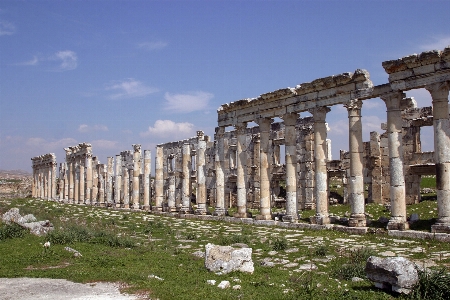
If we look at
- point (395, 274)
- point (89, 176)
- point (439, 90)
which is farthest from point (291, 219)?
point (89, 176)

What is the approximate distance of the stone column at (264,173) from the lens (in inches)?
898

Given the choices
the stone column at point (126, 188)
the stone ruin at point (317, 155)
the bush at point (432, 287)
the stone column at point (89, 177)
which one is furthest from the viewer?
the stone column at point (89, 177)

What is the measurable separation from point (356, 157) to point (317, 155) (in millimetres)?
2193

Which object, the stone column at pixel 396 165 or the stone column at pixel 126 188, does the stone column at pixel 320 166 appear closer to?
the stone column at pixel 396 165

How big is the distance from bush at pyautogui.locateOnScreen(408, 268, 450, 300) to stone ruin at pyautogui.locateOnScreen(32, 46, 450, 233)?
8782 mm

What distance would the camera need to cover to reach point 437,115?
1570 cm

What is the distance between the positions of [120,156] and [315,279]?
34289mm

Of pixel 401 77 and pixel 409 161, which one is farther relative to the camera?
pixel 409 161

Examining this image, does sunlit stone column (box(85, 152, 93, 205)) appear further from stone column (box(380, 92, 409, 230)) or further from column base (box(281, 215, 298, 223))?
stone column (box(380, 92, 409, 230))

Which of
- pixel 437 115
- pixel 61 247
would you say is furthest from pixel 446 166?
pixel 61 247

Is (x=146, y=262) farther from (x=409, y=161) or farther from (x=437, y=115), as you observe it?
(x=409, y=161)

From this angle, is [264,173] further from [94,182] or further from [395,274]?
[94,182]

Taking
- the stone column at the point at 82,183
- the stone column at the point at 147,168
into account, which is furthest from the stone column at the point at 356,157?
the stone column at the point at 82,183

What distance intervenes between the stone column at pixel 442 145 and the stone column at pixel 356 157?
343cm
